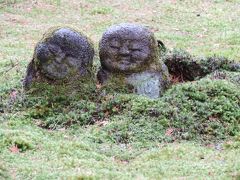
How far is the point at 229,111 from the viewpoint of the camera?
10672mm

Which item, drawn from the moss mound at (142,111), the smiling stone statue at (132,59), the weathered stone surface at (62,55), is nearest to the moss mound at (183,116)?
the moss mound at (142,111)

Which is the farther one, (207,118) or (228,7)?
(228,7)

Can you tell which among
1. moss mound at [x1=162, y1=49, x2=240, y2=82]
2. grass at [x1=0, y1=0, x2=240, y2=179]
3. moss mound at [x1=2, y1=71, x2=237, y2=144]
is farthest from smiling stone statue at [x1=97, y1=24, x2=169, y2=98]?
moss mound at [x1=162, y1=49, x2=240, y2=82]

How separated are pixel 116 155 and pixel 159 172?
1.23 m

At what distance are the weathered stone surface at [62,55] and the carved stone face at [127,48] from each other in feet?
1.22

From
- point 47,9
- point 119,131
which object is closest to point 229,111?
point 119,131

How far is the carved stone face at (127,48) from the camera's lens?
11.4 m

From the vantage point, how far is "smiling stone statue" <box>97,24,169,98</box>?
11.4 metres

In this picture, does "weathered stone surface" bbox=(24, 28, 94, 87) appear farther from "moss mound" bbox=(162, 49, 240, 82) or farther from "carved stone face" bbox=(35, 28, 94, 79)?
"moss mound" bbox=(162, 49, 240, 82)

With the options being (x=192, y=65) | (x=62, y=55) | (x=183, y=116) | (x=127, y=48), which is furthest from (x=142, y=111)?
(x=192, y=65)

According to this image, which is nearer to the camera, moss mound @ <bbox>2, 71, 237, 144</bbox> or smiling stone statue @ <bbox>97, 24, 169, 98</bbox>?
moss mound @ <bbox>2, 71, 237, 144</bbox>

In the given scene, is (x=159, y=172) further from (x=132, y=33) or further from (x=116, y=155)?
(x=132, y=33)

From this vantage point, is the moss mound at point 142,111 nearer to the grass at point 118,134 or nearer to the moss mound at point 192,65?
the grass at point 118,134

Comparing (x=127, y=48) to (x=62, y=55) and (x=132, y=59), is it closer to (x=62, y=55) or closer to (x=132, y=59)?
(x=132, y=59)
